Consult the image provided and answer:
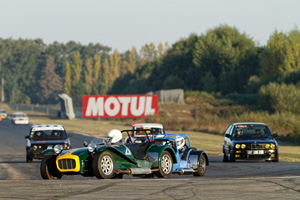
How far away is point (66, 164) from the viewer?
15742 millimetres

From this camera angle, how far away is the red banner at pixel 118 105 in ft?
266

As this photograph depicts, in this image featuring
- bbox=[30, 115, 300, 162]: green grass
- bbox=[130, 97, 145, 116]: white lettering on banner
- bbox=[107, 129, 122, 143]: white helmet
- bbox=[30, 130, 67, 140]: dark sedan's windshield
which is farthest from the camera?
bbox=[130, 97, 145, 116]: white lettering on banner

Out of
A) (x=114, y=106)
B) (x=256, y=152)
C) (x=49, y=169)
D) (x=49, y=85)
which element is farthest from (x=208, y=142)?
(x=49, y=85)

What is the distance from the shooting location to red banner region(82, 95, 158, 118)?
266 ft

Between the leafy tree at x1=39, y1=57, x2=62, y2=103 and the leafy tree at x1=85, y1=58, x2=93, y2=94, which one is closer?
the leafy tree at x1=85, y1=58, x2=93, y2=94

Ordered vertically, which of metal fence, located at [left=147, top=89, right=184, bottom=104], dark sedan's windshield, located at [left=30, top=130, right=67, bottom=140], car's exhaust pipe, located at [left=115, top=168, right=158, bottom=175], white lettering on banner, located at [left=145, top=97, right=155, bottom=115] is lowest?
car's exhaust pipe, located at [left=115, top=168, right=158, bottom=175]

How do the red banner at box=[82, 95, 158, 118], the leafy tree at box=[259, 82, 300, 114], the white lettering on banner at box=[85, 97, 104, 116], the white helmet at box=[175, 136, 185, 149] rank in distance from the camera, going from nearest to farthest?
the white helmet at box=[175, 136, 185, 149] < the leafy tree at box=[259, 82, 300, 114] < the red banner at box=[82, 95, 158, 118] < the white lettering on banner at box=[85, 97, 104, 116]

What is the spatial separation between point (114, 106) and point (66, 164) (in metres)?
66.4

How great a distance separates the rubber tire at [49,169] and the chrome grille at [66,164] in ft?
1.85

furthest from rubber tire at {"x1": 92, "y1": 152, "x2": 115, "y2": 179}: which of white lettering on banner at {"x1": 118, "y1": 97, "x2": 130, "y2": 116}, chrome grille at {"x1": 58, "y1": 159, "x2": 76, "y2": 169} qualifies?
white lettering on banner at {"x1": 118, "y1": 97, "x2": 130, "y2": 116}

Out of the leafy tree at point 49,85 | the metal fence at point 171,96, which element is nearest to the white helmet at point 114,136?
the metal fence at point 171,96

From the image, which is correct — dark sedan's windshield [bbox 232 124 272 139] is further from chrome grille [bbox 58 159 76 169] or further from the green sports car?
chrome grille [bbox 58 159 76 169]

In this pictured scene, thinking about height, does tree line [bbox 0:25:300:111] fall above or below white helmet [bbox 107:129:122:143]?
above

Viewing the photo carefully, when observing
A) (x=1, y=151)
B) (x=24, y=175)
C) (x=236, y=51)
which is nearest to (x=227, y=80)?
(x=236, y=51)
